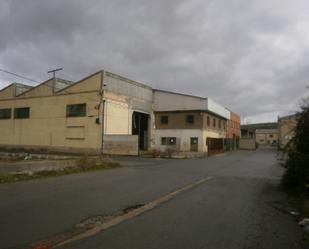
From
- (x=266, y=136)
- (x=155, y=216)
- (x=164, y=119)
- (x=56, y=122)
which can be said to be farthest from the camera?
(x=266, y=136)

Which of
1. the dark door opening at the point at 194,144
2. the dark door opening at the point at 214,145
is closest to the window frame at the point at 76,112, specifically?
the dark door opening at the point at 194,144

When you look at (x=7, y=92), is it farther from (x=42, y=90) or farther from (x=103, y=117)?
(x=103, y=117)

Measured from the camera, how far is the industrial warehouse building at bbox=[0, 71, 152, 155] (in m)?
37.3

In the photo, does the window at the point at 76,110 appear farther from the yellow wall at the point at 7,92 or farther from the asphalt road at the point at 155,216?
the asphalt road at the point at 155,216

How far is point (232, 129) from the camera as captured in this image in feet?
231

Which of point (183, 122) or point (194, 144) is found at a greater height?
point (183, 122)

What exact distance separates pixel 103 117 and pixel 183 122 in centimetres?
1405

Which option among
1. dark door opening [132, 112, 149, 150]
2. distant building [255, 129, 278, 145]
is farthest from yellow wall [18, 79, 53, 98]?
distant building [255, 129, 278, 145]

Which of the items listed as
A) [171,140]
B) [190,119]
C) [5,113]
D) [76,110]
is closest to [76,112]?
[76,110]

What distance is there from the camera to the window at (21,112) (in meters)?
44.5

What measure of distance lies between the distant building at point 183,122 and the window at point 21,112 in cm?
1707

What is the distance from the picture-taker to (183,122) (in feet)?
156

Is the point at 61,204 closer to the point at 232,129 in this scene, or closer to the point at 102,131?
the point at 102,131

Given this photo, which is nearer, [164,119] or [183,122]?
[183,122]
